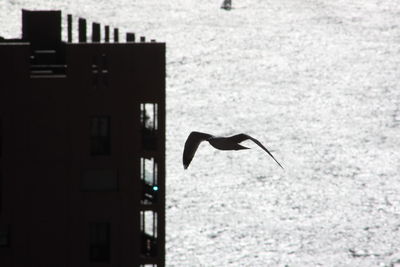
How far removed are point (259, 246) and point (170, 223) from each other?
14131 millimetres

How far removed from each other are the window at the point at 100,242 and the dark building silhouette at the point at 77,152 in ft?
0.13

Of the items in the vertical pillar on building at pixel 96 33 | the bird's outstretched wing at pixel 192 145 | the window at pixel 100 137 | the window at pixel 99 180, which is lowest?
the window at pixel 99 180

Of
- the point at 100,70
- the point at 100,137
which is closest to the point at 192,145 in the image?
the point at 100,70

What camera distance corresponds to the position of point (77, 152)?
149ft

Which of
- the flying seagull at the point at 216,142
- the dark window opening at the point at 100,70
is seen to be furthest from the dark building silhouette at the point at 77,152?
the flying seagull at the point at 216,142

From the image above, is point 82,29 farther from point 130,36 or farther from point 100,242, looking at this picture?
point 100,242

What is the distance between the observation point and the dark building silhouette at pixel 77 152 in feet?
147

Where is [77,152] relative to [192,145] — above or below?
below

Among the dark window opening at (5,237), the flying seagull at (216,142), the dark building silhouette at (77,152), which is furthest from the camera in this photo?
the dark window opening at (5,237)

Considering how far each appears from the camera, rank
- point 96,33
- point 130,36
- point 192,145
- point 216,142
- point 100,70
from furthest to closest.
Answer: point 96,33 → point 100,70 → point 130,36 → point 192,145 → point 216,142

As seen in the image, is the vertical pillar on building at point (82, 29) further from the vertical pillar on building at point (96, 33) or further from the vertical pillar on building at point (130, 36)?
the vertical pillar on building at point (130, 36)

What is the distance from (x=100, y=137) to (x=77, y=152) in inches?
54.3

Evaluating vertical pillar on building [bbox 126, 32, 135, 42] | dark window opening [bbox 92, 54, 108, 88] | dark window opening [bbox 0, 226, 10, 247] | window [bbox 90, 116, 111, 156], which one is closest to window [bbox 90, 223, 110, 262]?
window [bbox 90, 116, 111, 156]

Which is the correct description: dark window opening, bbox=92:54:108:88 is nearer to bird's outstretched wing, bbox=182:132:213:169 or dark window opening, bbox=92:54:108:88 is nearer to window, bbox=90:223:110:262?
window, bbox=90:223:110:262
